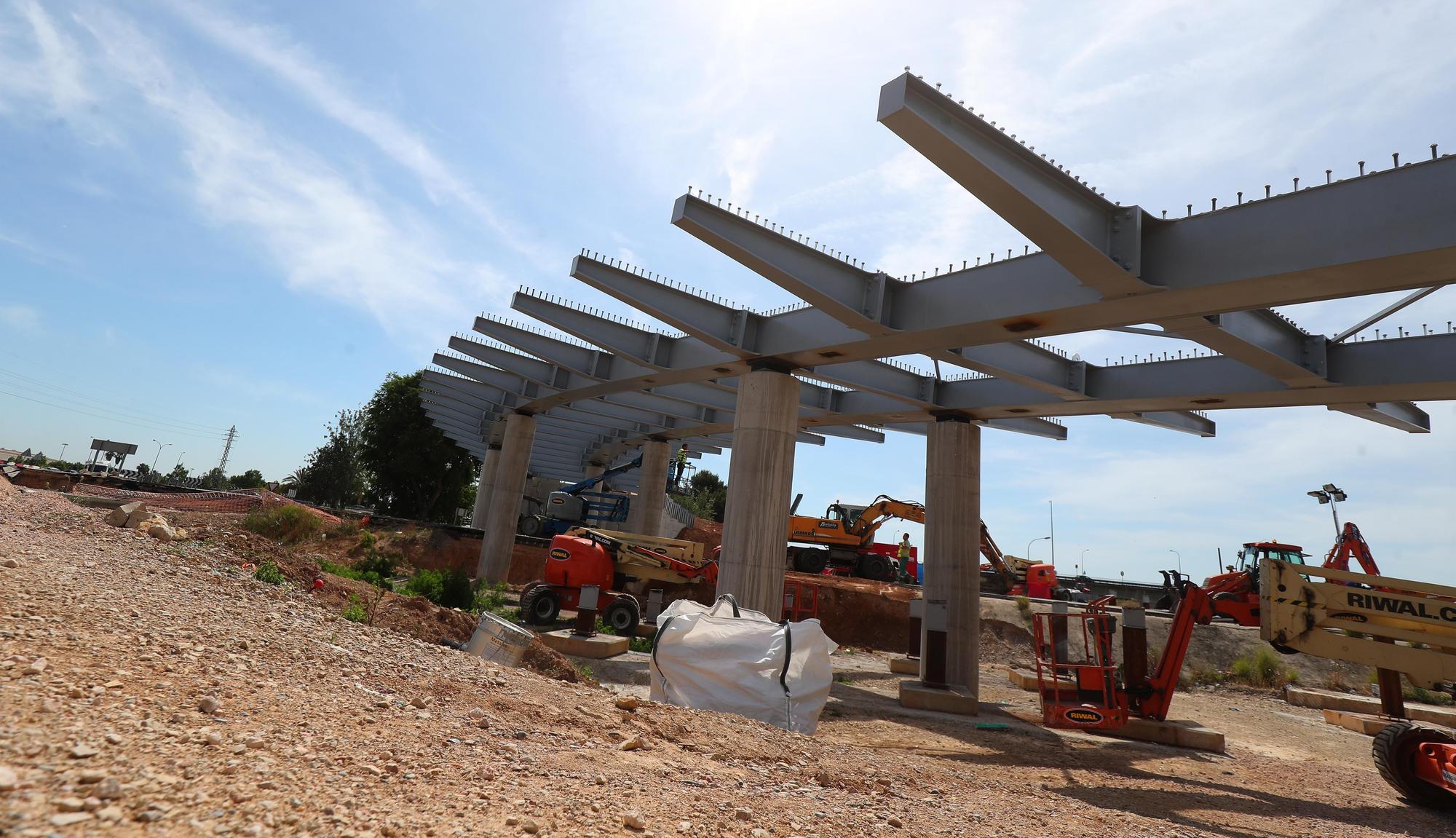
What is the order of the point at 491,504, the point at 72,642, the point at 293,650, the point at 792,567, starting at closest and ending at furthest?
the point at 72,642
the point at 293,650
the point at 491,504
the point at 792,567

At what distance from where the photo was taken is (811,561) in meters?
28.6

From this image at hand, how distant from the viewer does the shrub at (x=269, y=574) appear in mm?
8648

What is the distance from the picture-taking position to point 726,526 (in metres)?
14.1

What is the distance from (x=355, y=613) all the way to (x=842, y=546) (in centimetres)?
2221

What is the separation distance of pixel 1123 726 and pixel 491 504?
2188 centimetres

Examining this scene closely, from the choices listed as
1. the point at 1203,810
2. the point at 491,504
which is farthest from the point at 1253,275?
the point at 491,504

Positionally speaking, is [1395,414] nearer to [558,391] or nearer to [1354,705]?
[1354,705]

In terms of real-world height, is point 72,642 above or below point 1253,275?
below

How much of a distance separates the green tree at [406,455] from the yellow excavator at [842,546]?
2697cm

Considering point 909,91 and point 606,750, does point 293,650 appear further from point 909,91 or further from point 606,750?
point 909,91

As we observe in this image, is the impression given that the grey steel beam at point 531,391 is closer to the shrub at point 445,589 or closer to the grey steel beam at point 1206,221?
the shrub at point 445,589

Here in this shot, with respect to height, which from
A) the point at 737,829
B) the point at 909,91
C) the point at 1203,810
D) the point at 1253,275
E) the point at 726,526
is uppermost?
the point at 909,91

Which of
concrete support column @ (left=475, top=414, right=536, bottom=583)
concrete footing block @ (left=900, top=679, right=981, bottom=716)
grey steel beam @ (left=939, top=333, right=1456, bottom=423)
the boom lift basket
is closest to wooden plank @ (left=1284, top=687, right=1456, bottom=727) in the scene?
grey steel beam @ (left=939, top=333, right=1456, bottom=423)

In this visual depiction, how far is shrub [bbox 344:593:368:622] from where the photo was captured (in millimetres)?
8203
